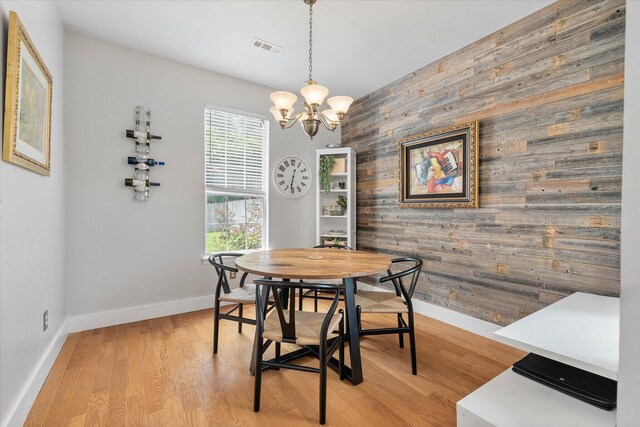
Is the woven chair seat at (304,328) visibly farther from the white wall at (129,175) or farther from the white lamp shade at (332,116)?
the white wall at (129,175)

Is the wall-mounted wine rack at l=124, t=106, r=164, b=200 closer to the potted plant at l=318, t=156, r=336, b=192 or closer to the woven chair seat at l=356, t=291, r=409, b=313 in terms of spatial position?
the potted plant at l=318, t=156, r=336, b=192

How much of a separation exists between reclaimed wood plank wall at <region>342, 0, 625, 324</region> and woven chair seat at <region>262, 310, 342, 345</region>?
168 cm

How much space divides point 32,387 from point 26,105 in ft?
5.42

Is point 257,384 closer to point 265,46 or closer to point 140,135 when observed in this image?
point 140,135

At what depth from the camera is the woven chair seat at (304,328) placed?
1677 millimetres

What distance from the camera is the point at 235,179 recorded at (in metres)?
3.72

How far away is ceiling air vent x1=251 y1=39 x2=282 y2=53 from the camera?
2.85m

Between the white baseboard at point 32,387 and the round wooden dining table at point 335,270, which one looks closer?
the white baseboard at point 32,387

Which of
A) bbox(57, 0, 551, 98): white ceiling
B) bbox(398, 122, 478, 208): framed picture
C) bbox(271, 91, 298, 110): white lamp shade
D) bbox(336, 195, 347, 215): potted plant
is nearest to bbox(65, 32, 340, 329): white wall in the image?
bbox(57, 0, 551, 98): white ceiling

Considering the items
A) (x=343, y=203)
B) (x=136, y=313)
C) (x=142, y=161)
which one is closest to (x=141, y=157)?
(x=142, y=161)

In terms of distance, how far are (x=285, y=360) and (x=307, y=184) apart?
8.18ft

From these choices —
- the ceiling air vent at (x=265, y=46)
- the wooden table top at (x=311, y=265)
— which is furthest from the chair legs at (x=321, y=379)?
the ceiling air vent at (x=265, y=46)

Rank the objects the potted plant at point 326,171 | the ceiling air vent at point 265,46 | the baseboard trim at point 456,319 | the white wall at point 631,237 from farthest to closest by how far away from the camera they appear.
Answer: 1. the potted plant at point 326,171
2. the ceiling air vent at point 265,46
3. the baseboard trim at point 456,319
4. the white wall at point 631,237

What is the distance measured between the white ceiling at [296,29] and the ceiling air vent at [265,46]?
59 mm
